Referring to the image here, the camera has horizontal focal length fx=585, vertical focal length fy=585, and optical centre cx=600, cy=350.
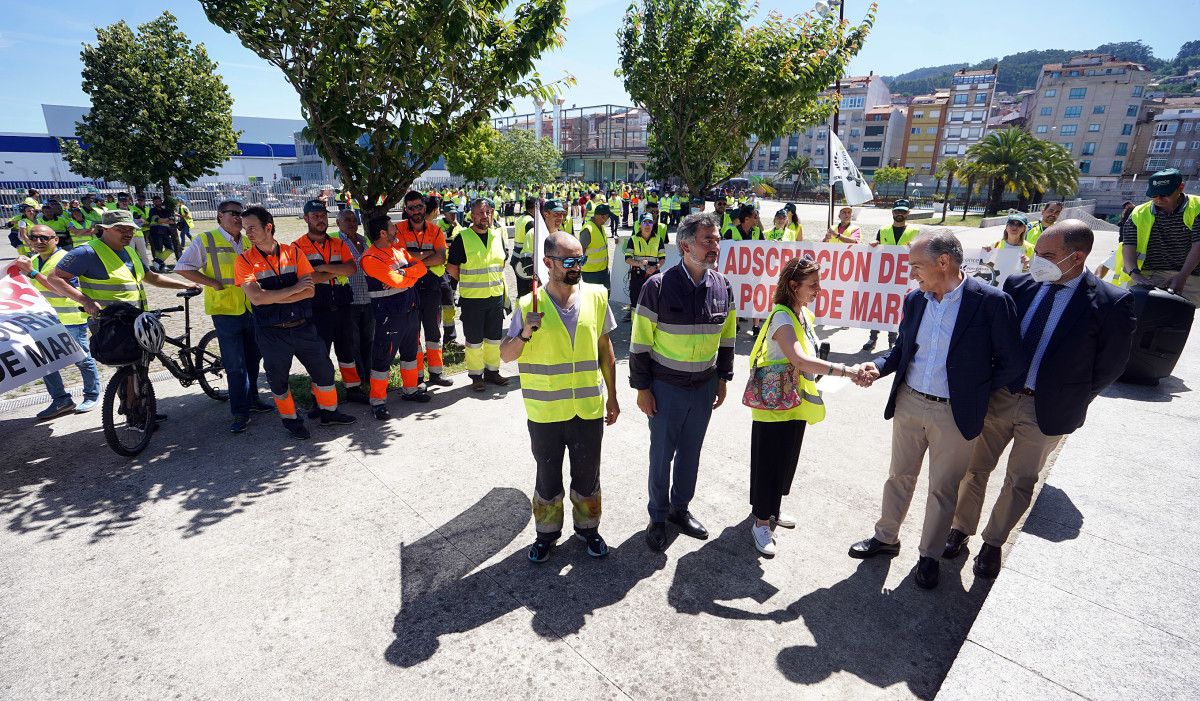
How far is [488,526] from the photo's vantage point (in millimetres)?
4090

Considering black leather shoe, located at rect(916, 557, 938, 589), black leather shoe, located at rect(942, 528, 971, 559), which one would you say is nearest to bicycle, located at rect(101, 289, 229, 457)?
black leather shoe, located at rect(916, 557, 938, 589)

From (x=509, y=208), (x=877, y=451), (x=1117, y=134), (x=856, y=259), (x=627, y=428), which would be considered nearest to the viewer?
(x=877, y=451)

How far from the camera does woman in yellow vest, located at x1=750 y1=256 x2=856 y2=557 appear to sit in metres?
3.45

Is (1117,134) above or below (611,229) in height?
above

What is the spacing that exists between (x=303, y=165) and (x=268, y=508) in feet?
294

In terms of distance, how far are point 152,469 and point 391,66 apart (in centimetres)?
416

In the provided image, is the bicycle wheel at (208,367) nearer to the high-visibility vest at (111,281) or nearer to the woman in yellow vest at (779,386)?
the high-visibility vest at (111,281)

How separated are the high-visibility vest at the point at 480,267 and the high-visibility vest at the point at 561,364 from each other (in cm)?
326

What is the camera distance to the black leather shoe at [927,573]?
348 cm

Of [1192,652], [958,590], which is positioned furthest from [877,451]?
[1192,652]

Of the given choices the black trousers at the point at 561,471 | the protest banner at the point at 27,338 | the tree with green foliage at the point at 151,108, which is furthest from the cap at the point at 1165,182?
the tree with green foliage at the point at 151,108

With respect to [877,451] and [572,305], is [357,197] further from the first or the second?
[877,451]

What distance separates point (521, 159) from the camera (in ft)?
156

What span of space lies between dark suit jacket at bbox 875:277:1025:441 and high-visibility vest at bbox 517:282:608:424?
199 centimetres
